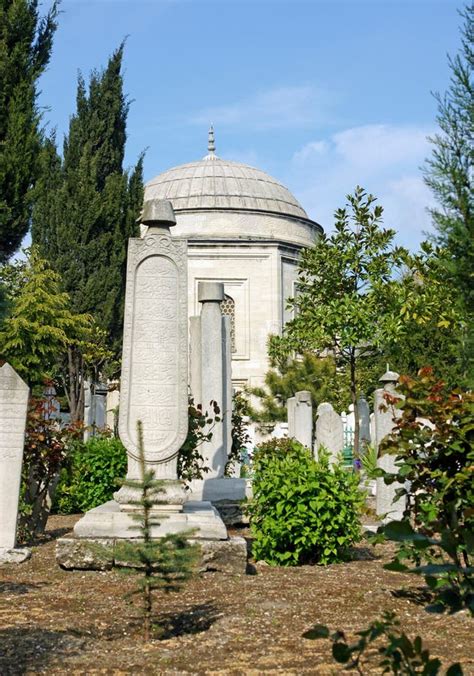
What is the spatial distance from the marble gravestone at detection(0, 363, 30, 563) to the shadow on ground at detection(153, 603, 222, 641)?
8.91 ft

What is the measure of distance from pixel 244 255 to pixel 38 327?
511 inches

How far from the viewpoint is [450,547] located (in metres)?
1.71

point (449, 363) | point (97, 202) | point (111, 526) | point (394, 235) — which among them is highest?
point (97, 202)

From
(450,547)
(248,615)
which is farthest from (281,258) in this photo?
(450,547)

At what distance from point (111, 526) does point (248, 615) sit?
1.90 metres

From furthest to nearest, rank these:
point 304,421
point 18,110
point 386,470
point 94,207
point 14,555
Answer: point 94,207
point 304,421
point 18,110
point 386,470
point 14,555

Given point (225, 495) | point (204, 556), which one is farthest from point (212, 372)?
point (204, 556)

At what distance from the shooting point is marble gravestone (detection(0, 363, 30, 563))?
6.95 metres

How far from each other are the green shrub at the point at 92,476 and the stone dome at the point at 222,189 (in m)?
21.9

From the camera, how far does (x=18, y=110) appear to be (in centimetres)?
1370

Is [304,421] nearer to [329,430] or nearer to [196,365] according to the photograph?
[329,430]

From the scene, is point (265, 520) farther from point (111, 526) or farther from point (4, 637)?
point (4, 637)

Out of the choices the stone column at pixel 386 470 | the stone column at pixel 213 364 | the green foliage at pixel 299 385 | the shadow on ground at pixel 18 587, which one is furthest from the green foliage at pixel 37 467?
the green foliage at pixel 299 385

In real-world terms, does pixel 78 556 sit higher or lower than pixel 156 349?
lower
